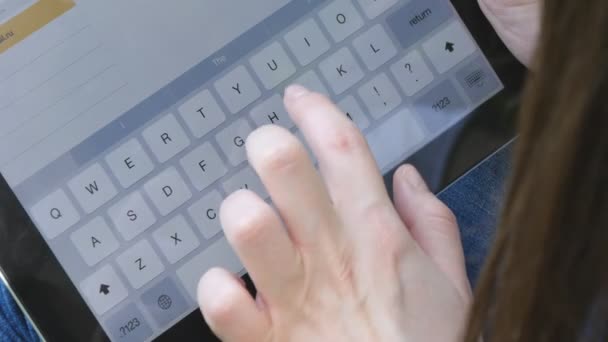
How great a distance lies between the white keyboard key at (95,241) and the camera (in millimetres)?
435

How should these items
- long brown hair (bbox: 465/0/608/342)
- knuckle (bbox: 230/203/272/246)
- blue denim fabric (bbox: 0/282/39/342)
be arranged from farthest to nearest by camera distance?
blue denim fabric (bbox: 0/282/39/342), knuckle (bbox: 230/203/272/246), long brown hair (bbox: 465/0/608/342)

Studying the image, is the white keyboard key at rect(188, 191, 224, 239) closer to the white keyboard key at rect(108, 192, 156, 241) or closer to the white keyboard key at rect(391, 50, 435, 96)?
the white keyboard key at rect(108, 192, 156, 241)

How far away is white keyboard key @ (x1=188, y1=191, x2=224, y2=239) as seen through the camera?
45cm

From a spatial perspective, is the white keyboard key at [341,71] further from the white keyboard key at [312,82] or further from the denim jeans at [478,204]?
the denim jeans at [478,204]

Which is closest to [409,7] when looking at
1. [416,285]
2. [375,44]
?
[375,44]

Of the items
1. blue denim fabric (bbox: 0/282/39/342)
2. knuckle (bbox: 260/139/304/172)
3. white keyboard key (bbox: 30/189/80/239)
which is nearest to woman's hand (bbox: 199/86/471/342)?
knuckle (bbox: 260/139/304/172)

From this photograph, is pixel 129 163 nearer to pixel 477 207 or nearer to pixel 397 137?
pixel 397 137

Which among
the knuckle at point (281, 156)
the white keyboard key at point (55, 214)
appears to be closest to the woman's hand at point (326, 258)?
the knuckle at point (281, 156)

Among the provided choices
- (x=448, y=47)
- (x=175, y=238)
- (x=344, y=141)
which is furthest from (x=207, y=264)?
(x=448, y=47)

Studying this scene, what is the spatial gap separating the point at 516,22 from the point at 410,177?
15 centimetres

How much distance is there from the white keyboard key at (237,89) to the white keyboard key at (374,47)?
0.08 metres

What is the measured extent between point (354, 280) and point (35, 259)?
0.22 metres

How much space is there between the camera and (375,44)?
46 centimetres

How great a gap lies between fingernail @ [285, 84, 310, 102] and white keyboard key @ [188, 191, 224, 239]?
0.28 ft
